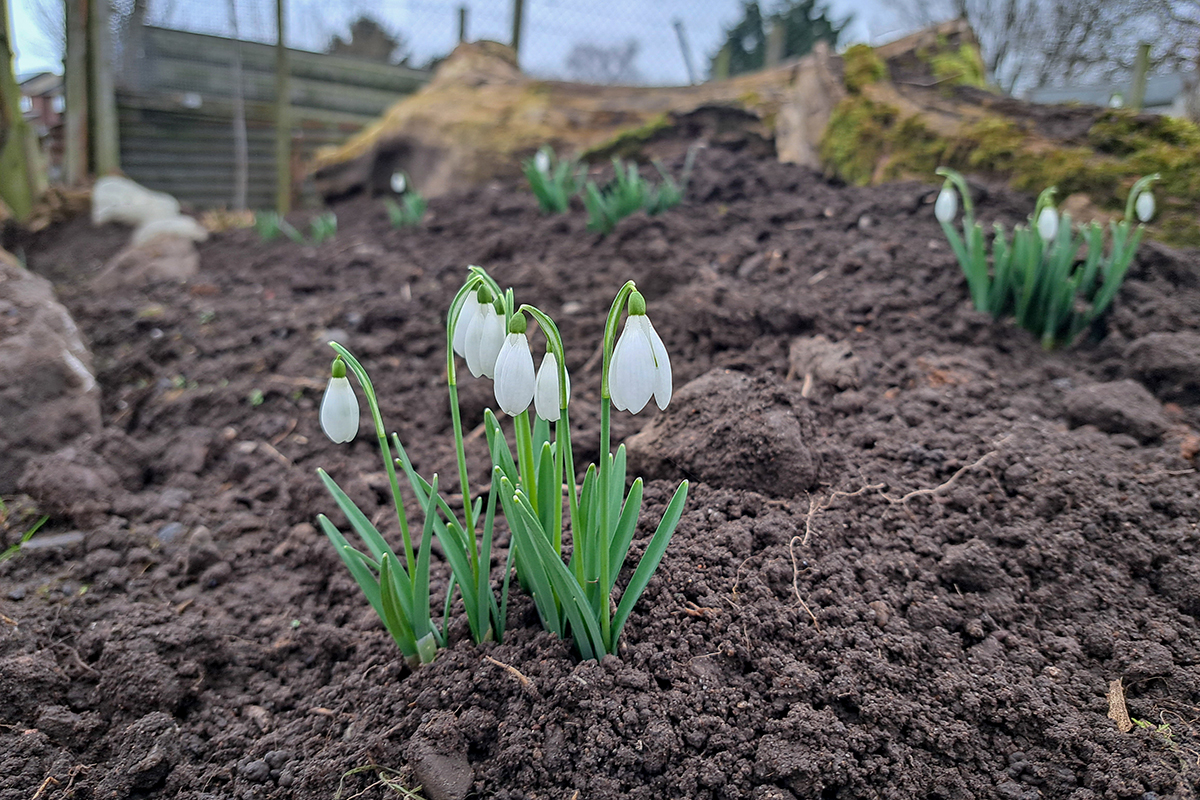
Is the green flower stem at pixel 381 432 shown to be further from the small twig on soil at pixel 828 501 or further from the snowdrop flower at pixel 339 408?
the small twig on soil at pixel 828 501

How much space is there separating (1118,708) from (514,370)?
1.32 meters

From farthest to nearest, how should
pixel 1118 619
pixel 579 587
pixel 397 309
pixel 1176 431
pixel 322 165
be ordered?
pixel 322 165
pixel 397 309
pixel 1176 431
pixel 1118 619
pixel 579 587

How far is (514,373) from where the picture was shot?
1.08 m

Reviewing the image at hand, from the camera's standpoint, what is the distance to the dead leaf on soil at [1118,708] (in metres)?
1.32

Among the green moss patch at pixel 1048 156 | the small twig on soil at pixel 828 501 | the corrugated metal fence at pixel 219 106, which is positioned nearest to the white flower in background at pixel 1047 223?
the green moss patch at pixel 1048 156

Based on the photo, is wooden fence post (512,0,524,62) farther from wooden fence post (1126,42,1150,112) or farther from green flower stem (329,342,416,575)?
green flower stem (329,342,416,575)

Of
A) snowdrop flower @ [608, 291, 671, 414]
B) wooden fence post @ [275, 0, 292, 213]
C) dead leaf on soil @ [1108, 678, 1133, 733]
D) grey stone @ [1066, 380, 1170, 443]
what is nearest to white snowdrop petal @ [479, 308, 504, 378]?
snowdrop flower @ [608, 291, 671, 414]

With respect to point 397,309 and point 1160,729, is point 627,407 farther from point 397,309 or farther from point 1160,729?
point 397,309

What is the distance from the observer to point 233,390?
296 cm

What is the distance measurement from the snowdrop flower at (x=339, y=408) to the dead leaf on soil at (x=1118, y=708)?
151 centimetres

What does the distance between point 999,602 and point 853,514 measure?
14.2 inches

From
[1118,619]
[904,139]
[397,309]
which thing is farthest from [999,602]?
[904,139]

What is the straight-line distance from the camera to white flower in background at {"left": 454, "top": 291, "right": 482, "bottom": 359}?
121cm

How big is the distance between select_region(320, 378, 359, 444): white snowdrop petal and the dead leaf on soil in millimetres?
1506
